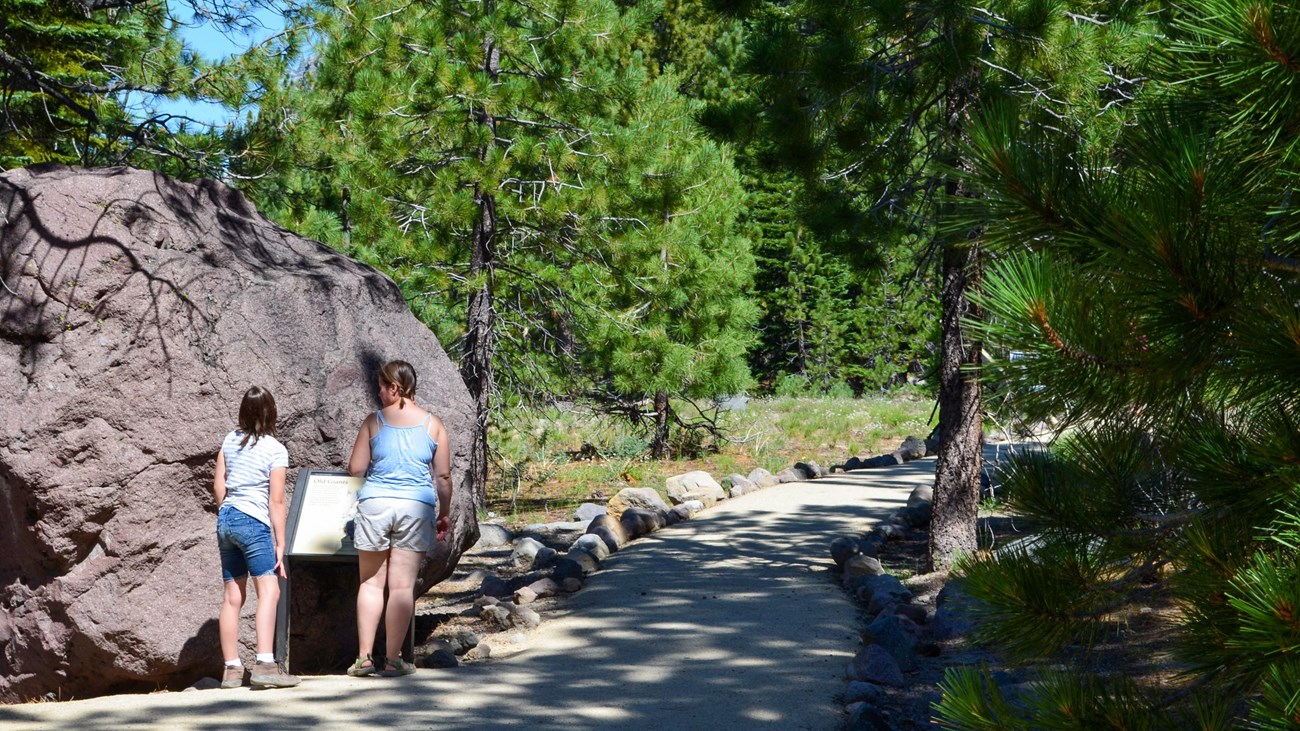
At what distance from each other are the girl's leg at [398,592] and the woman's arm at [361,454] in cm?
45

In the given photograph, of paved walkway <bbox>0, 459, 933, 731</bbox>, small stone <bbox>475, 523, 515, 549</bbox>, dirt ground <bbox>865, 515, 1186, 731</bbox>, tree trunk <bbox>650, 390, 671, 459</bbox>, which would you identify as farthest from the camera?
tree trunk <bbox>650, 390, 671, 459</bbox>

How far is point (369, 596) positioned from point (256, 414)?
1.07m

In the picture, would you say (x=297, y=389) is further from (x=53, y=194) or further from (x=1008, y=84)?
(x=1008, y=84)

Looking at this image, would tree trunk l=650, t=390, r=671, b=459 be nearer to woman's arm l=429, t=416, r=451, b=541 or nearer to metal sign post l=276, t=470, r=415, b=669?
woman's arm l=429, t=416, r=451, b=541

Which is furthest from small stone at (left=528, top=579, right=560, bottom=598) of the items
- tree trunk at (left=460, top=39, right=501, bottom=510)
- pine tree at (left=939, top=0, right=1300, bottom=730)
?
pine tree at (left=939, top=0, right=1300, bottom=730)

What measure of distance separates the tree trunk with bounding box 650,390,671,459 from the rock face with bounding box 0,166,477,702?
9.86 m

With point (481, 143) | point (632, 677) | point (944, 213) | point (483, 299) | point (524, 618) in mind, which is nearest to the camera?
point (632, 677)

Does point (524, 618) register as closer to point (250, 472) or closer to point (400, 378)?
point (400, 378)

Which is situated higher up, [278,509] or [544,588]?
[278,509]

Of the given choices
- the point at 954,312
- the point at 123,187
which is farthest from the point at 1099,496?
the point at 123,187

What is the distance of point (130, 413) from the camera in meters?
5.82

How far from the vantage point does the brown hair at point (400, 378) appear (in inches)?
230

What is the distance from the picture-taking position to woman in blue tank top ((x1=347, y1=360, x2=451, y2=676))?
18.9ft

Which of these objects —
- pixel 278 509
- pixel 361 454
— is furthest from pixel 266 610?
pixel 361 454
